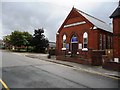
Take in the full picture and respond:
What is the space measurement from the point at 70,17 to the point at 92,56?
1339 cm

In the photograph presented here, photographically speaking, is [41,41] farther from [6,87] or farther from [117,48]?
[6,87]

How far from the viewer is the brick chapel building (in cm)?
2548

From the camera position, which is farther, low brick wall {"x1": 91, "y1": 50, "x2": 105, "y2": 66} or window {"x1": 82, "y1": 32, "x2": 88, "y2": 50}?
window {"x1": 82, "y1": 32, "x2": 88, "y2": 50}

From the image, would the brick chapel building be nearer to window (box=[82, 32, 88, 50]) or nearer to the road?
window (box=[82, 32, 88, 50])

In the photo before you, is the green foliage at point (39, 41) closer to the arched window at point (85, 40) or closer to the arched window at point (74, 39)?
the arched window at point (74, 39)

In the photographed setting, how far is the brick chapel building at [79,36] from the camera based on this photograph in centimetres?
2548

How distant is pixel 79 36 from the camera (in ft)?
92.1

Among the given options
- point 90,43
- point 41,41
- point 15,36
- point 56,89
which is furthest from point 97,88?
point 15,36

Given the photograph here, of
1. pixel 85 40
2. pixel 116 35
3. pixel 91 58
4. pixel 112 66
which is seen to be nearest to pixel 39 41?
pixel 85 40

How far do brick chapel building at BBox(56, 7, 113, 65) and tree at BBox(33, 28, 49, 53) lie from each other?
1798cm

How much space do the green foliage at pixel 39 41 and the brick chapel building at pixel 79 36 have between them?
708 inches

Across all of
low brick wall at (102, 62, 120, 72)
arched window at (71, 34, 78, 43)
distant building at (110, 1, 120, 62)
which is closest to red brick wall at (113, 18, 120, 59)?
distant building at (110, 1, 120, 62)

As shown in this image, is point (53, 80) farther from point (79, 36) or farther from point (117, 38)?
point (79, 36)

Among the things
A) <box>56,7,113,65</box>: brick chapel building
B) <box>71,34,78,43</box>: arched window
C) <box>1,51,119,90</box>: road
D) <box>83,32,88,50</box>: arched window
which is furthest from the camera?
<box>71,34,78,43</box>: arched window
